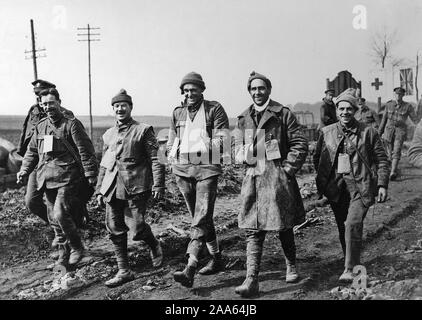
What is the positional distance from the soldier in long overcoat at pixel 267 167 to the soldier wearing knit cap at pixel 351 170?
0.40 meters

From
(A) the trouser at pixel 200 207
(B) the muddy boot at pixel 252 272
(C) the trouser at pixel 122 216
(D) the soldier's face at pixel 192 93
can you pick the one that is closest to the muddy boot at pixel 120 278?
(C) the trouser at pixel 122 216

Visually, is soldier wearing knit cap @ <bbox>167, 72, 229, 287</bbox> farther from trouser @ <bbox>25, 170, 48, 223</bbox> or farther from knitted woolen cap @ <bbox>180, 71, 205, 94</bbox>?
trouser @ <bbox>25, 170, 48, 223</bbox>

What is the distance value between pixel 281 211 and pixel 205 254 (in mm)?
1483

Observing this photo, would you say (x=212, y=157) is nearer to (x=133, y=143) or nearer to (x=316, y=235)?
(x=133, y=143)

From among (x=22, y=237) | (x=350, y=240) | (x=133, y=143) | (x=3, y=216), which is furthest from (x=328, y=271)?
(x=3, y=216)

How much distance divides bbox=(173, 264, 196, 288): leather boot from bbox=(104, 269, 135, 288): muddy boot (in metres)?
0.76

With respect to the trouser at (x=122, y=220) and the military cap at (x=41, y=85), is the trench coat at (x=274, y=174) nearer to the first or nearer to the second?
the trouser at (x=122, y=220)

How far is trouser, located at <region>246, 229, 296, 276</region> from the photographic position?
4480 mm

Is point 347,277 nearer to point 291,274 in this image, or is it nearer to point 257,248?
point 291,274

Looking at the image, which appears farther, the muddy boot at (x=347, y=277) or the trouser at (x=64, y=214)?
the trouser at (x=64, y=214)

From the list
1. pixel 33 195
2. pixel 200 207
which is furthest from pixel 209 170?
pixel 33 195

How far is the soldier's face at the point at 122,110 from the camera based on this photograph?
518 cm

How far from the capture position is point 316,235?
6617 millimetres
